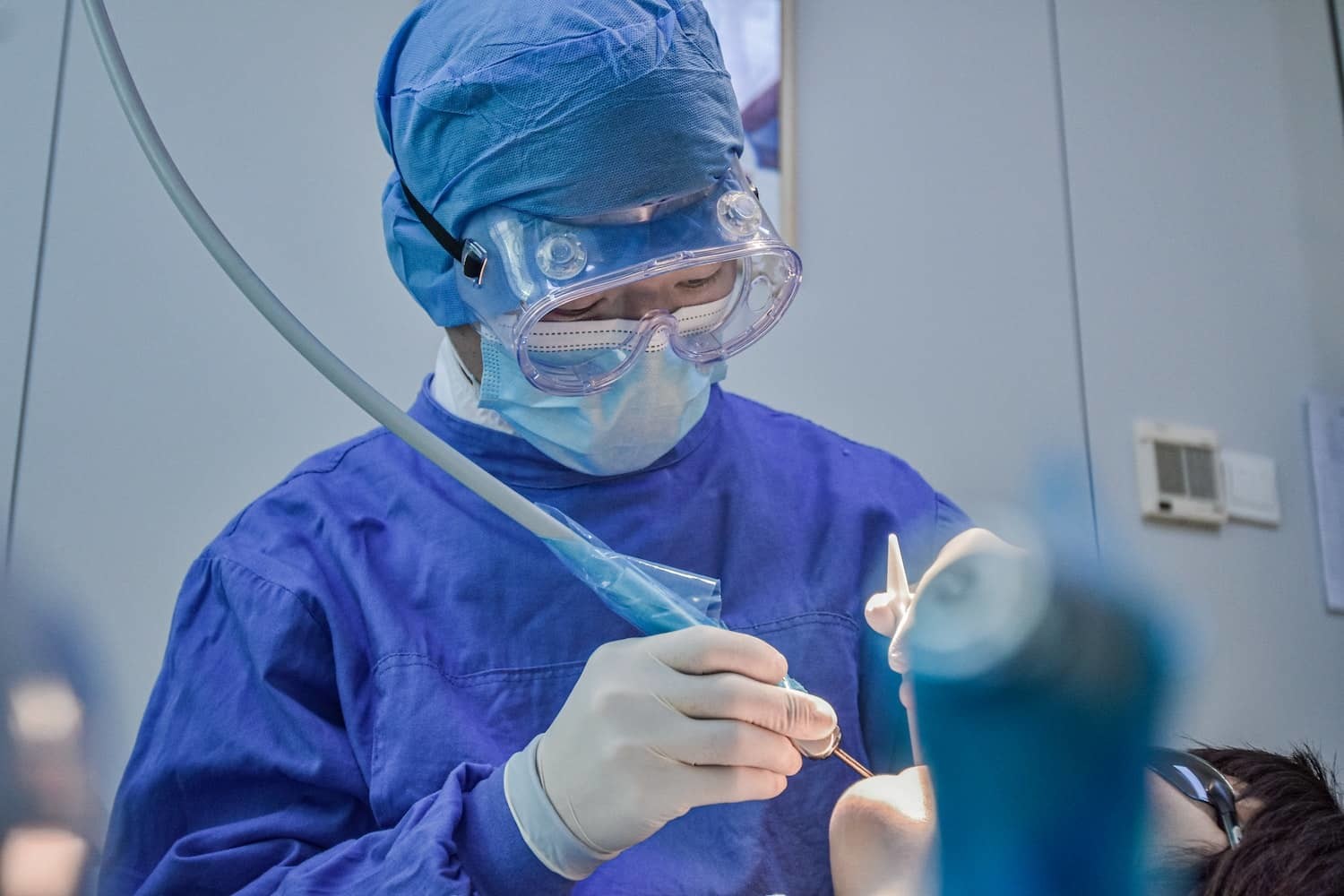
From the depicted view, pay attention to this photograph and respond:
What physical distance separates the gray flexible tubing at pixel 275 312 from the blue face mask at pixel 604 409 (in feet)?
0.57

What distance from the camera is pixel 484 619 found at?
52.7 inches

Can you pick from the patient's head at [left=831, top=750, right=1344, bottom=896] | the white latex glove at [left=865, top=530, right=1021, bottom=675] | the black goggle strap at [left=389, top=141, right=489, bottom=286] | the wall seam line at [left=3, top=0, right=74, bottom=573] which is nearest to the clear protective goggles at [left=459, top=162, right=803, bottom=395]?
the black goggle strap at [left=389, top=141, right=489, bottom=286]

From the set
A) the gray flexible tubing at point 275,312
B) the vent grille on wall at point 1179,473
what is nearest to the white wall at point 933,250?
the vent grille on wall at point 1179,473

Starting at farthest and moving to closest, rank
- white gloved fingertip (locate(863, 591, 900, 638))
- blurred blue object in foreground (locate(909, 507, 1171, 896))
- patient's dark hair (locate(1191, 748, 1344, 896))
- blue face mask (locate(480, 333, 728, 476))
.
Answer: blue face mask (locate(480, 333, 728, 476))
white gloved fingertip (locate(863, 591, 900, 638))
patient's dark hair (locate(1191, 748, 1344, 896))
blurred blue object in foreground (locate(909, 507, 1171, 896))

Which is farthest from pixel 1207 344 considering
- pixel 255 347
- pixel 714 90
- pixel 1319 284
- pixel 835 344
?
pixel 255 347

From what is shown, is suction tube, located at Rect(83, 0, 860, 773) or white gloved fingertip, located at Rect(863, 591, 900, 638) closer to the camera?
suction tube, located at Rect(83, 0, 860, 773)

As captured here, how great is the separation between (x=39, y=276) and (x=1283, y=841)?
4.98ft

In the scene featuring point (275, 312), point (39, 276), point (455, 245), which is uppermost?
point (39, 276)

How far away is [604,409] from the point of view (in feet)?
4.38

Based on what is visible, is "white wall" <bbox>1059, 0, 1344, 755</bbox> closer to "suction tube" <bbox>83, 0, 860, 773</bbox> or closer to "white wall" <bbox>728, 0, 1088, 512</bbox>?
"white wall" <bbox>728, 0, 1088, 512</bbox>

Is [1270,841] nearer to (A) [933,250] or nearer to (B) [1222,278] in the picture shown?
(A) [933,250]

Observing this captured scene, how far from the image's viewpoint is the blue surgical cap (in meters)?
1.23

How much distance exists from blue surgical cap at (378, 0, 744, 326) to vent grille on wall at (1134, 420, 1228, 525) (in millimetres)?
1305

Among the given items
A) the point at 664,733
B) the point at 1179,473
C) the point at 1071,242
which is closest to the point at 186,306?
the point at 664,733
